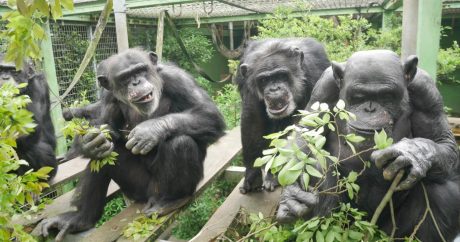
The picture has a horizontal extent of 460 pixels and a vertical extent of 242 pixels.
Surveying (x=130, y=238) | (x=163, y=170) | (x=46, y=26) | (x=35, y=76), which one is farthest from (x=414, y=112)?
(x=46, y=26)

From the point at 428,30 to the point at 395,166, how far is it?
1.41 m

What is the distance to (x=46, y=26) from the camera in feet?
17.9

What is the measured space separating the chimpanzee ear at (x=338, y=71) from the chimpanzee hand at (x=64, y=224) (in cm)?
232

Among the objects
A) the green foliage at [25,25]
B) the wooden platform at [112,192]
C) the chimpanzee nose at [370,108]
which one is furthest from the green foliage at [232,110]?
the green foliage at [25,25]

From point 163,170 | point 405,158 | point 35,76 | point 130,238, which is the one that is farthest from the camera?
point 35,76

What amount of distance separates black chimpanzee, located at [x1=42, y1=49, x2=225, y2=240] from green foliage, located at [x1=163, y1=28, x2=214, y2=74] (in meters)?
7.26

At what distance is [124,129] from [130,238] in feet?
3.72

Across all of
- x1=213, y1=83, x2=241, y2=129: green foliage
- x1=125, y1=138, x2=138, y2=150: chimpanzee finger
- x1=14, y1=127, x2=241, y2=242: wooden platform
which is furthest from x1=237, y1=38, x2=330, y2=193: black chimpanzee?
x1=213, y1=83, x2=241, y2=129: green foliage

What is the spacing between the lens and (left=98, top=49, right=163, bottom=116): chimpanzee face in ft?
11.8

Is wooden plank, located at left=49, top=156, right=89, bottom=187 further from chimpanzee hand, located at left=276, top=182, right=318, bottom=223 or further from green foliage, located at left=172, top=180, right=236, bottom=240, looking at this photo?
chimpanzee hand, located at left=276, top=182, right=318, bottom=223

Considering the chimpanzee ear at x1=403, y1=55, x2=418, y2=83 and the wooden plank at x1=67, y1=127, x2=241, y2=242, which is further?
the wooden plank at x1=67, y1=127, x2=241, y2=242

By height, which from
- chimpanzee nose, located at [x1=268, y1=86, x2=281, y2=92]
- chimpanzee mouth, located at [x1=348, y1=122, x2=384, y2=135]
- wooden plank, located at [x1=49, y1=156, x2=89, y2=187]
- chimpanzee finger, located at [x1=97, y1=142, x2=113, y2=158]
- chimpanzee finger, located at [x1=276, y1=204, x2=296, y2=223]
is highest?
chimpanzee nose, located at [x1=268, y1=86, x2=281, y2=92]

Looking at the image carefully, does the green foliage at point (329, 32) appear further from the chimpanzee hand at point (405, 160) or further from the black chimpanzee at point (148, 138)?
the chimpanzee hand at point (405, 160)

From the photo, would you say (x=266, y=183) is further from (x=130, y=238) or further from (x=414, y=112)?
(x=414, y=112)
